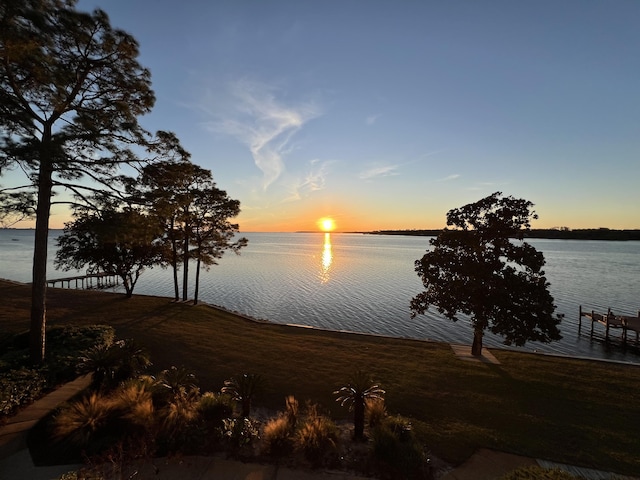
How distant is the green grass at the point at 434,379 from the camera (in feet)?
30.0

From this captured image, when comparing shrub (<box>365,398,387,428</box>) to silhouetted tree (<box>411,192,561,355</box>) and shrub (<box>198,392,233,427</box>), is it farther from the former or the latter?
silhouetted tree (<box>411,192,561,355</box>)

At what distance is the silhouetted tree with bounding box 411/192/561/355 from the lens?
53.3ft

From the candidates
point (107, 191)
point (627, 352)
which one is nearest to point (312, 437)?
point (107, 191)

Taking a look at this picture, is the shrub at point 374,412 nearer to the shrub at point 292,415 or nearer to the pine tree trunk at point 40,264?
the shrub at point 292,415

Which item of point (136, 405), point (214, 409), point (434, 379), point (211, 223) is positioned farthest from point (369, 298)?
point (136, 405)

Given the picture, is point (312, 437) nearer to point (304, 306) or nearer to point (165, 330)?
point (165, 330)

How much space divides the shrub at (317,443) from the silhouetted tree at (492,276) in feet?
39.3

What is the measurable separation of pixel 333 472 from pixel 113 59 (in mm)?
14424

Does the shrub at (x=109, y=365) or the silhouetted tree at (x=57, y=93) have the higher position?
the silhouetted tree at (x=57, y=93)

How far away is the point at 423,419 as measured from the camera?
405 inches

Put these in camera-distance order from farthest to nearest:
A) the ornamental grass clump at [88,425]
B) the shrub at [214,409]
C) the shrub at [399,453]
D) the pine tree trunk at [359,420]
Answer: the shrub at [214,409]
the pine tree trunk at [359,420]
the ornamental grass clump at [88,425]
the shrub at [399,453]

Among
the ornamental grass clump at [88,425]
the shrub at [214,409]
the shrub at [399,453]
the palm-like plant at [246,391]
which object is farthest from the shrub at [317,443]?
the ornamental grass clump at [88,425]

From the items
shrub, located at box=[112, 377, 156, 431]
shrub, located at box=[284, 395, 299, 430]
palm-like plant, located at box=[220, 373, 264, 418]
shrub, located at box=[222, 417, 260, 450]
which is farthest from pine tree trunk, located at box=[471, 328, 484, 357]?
shrub, located at box=[112, 377, 156, 431]

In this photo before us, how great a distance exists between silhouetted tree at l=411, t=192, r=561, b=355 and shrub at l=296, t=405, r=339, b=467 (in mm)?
11969
